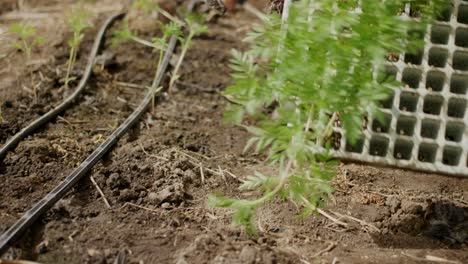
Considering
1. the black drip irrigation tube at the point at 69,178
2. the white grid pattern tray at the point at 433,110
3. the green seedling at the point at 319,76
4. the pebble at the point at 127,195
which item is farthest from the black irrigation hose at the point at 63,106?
the white grid pattern tray at the point at 433,110

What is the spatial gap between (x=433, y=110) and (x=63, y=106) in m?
2.43

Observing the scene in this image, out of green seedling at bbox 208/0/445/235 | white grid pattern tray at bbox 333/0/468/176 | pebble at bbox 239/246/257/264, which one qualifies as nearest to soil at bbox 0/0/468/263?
pebble at bbox 239/246/257/264

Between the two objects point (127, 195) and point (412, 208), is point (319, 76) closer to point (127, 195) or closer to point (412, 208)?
point (412, 208)

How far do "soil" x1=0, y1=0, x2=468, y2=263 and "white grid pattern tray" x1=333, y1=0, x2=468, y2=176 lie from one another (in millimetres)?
124

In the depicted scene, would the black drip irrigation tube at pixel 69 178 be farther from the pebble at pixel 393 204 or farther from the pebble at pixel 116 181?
the pebble at pixel 393 204

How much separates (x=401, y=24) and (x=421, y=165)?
109cm

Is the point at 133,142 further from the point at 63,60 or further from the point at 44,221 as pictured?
the point at 63,60

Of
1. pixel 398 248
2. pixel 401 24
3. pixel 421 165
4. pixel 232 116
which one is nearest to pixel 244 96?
pixel 232 116

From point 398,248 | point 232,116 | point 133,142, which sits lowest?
point 398,248

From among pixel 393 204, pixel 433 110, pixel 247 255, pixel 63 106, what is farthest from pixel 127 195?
pixel 433 110

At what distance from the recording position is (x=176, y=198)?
2785 mm

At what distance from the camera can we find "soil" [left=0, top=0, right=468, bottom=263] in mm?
2377

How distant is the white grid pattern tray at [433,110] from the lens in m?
2.91

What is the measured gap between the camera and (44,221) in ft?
8.16
